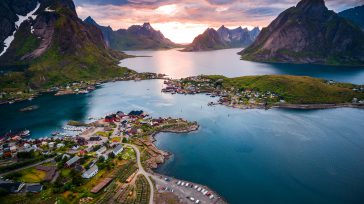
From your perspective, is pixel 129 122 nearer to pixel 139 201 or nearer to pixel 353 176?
pixel 139 201

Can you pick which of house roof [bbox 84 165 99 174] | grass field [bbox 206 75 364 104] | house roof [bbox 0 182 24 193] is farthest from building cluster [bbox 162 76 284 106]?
house roof [bbox 0 182 24 193]

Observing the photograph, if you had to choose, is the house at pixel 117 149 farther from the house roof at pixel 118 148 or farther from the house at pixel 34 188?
the house at pixel 34 188

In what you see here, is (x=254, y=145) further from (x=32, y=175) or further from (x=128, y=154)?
(x=32, y=175)

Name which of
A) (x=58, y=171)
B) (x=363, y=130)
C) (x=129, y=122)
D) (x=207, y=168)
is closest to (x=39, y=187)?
(x=58, y=171)

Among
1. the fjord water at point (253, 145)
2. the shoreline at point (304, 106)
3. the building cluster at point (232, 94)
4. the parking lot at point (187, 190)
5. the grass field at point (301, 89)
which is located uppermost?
the grass field at point (301, 89)

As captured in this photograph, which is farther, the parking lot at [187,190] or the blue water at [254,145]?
the blue water at [254,145]

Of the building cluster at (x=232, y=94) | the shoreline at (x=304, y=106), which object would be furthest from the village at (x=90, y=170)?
the building cluster at (x=232, y=94)
